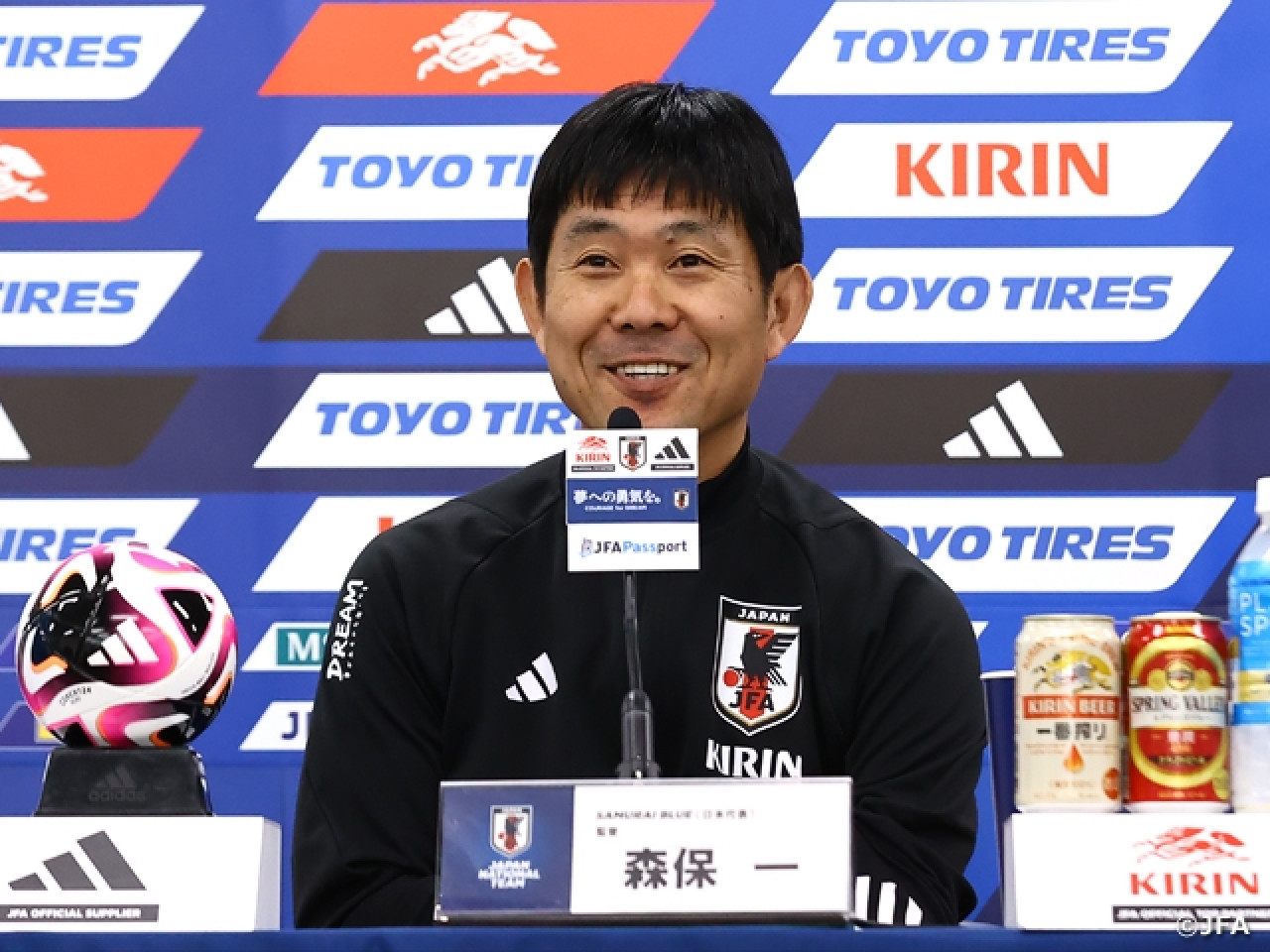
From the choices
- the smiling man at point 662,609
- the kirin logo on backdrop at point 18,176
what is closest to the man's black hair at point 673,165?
the smiling man at point 662,609

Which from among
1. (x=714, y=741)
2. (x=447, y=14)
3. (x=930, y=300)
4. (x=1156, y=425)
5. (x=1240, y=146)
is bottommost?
(x=714, y=741)

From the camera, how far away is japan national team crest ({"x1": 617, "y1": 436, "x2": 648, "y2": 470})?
128 centimetres

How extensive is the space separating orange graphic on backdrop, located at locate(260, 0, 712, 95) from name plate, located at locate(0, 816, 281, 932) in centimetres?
189

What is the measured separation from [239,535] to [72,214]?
60 centimetres

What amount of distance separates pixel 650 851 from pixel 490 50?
2.04 meters

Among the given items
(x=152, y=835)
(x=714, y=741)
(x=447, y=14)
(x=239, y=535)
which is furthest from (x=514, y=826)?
(x=447, y=14)

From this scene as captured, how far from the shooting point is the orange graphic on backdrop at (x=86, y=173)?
2939mm

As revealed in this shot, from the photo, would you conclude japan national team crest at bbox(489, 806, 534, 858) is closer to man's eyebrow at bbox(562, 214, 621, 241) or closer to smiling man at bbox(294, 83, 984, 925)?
smiling man at bbox(294, 83, 984, 925)

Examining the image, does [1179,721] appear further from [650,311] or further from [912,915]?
[650,311]

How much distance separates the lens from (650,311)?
1678mm

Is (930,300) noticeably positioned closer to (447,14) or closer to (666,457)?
(447,14)

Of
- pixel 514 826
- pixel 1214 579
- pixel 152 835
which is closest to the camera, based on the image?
pixel 514 826

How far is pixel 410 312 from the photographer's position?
2.90 m

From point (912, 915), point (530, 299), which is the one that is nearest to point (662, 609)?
point (530, 299)
